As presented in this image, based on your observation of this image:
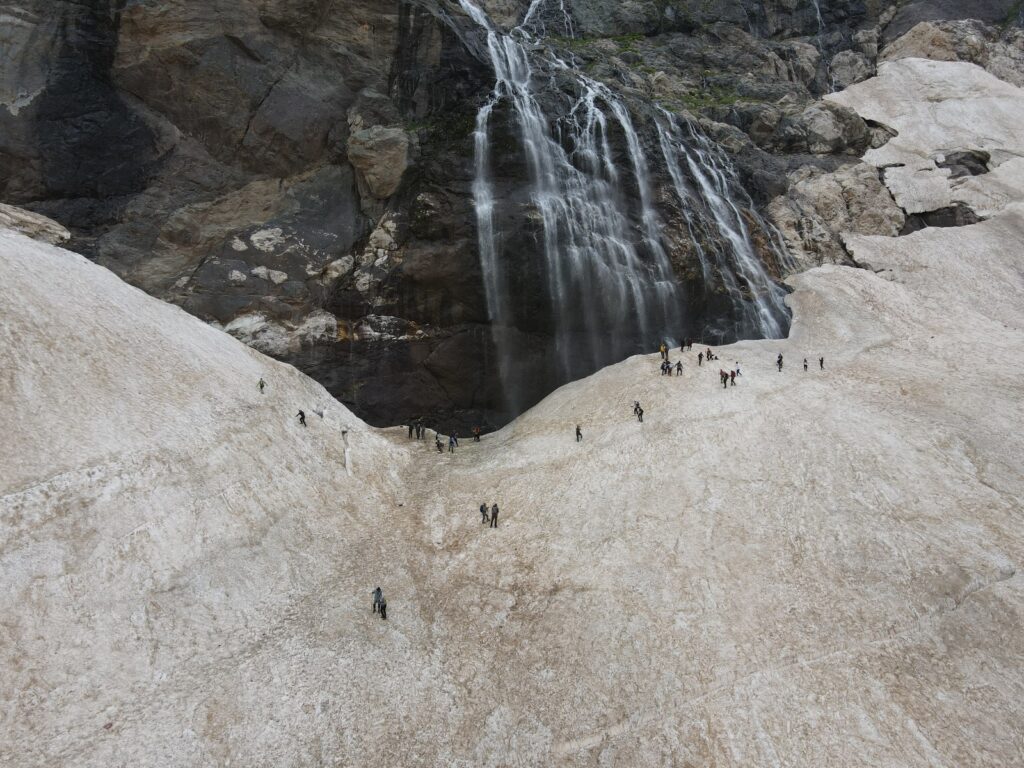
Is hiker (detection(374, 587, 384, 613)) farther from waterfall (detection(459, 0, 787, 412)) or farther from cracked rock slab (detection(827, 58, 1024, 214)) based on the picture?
cracked rock slab (detection(827, 58, 1024, 214))

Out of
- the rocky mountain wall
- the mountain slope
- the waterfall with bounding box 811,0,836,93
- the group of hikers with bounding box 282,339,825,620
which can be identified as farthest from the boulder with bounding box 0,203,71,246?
the waterfall with bounding box 811,0,836,93

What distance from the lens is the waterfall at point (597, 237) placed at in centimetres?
3747

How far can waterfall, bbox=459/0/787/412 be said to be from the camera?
3747 cm

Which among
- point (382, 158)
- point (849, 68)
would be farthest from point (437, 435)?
point (849, 68)

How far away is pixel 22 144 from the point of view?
36000 mm

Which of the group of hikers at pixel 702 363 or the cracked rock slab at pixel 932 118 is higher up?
the cracked rock slab at pixel 932 118

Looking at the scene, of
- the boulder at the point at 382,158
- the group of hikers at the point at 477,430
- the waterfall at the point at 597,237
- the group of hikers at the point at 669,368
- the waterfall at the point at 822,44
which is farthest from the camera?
the waterfall at the point at 822,44

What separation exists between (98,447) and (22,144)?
32.0 m

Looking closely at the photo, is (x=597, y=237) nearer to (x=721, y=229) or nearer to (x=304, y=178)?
(x=721, y=229)

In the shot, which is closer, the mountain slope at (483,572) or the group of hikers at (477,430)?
the mountain slope at (483,572)

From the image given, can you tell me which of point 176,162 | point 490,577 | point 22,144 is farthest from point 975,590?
point 22,144

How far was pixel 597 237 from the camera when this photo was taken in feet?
126

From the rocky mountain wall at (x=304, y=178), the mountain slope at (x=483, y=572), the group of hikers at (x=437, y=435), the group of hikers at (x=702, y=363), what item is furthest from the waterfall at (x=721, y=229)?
the group of hikers at (x=437, y=435)

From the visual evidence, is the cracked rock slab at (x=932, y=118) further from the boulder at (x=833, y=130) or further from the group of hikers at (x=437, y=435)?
the group of hikers at (x=437, y=435)
